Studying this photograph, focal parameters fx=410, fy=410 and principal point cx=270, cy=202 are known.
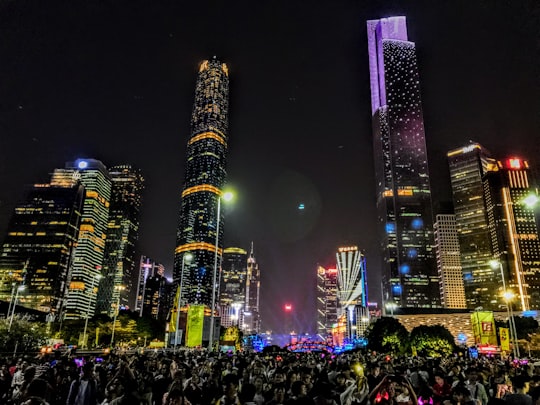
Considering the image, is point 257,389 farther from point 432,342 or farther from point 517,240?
point 517,240

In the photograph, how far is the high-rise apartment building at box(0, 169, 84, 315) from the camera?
150 meters

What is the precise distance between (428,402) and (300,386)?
4.22 m

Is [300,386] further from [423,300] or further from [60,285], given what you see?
[423,300]

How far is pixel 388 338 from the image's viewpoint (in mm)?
74875

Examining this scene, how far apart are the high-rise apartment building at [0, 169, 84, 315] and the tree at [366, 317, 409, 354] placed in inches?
4669

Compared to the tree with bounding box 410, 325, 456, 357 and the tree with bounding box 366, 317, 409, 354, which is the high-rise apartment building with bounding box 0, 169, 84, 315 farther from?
the tree with bounding box 410, 325, 456, 357

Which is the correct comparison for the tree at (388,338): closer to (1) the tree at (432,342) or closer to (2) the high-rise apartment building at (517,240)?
(1) the tree at (432,342)

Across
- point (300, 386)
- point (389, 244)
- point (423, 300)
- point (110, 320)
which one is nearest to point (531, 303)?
point (423, 300)

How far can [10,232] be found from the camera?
157m

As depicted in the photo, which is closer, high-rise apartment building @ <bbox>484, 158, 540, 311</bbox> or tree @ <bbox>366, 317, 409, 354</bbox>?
tree @ <bbox>366, 317, 409, 354</bbox>

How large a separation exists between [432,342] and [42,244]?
14165 cm

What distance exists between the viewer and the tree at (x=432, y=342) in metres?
67.6

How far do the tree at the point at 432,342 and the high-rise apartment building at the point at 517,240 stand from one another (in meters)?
123

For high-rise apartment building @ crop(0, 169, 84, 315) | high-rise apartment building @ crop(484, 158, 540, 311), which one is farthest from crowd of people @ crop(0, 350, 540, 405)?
high-rise apartment building @ crop(484, 158, 540, 311)
